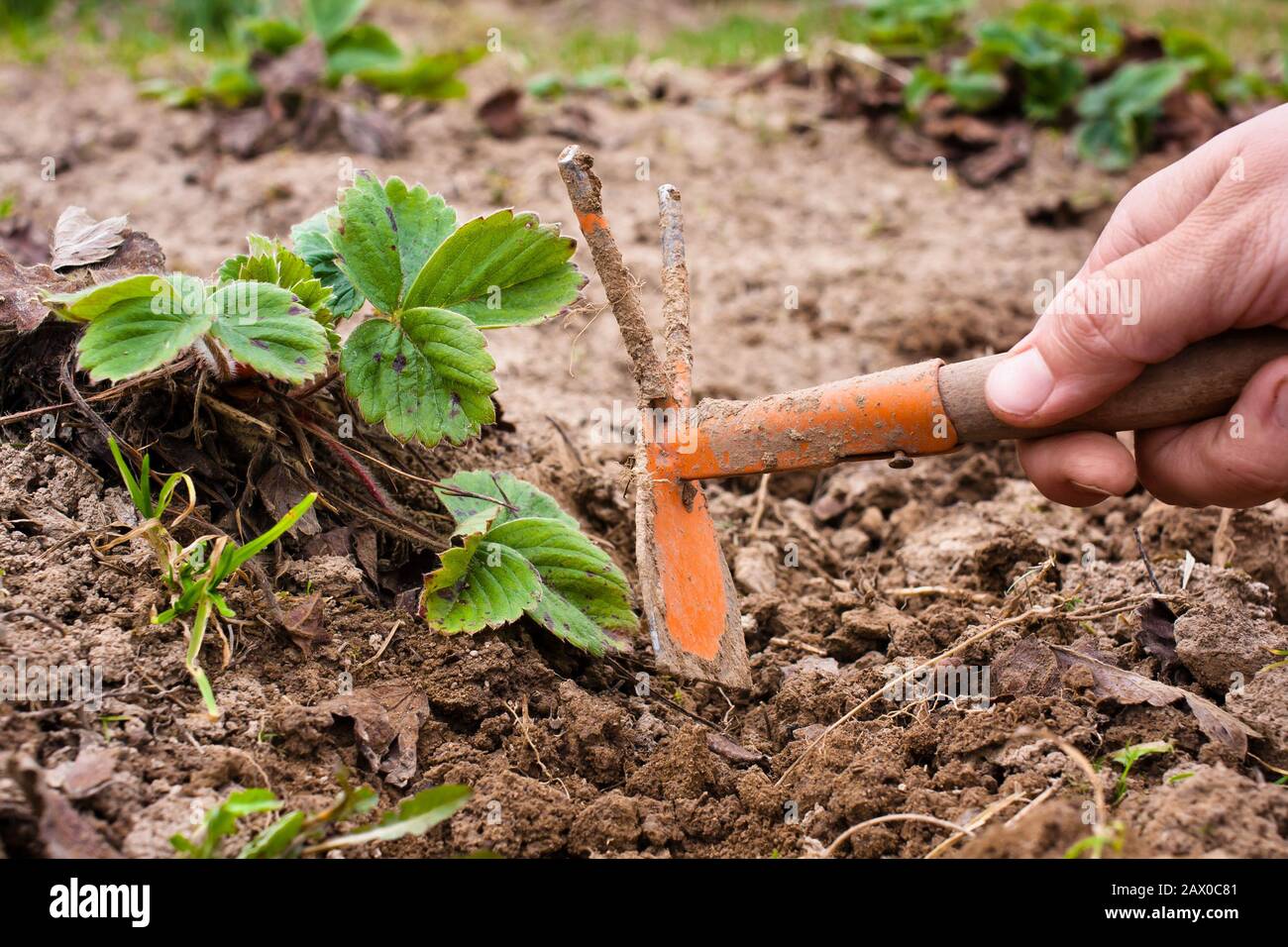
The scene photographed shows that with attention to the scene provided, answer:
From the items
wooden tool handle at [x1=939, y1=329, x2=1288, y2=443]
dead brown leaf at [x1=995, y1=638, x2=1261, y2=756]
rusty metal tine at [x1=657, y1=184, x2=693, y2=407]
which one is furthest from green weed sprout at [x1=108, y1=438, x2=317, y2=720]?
dead brown leaf at [x1=995, y1=638, x2=1261, y2=756]

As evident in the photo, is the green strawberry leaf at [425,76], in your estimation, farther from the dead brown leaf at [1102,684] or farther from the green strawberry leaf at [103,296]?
the dead brown leaf at [1102,684]

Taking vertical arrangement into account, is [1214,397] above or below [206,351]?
below

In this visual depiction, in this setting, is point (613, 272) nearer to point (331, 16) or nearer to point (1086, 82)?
point (331, 16)

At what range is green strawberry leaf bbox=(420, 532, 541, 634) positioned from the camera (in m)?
1.87

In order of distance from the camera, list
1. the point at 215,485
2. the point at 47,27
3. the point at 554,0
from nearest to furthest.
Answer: the point at 215,485 < the point at 47,27 < the point at 554,0

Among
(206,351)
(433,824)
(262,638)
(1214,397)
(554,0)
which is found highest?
(554,0)

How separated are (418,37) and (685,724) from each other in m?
5.44

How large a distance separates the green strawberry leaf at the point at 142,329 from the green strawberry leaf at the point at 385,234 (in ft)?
0.96

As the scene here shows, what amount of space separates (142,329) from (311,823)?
784mm

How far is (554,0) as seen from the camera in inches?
309

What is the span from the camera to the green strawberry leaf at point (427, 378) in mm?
1885

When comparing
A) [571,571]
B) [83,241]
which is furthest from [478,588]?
[83,241]
